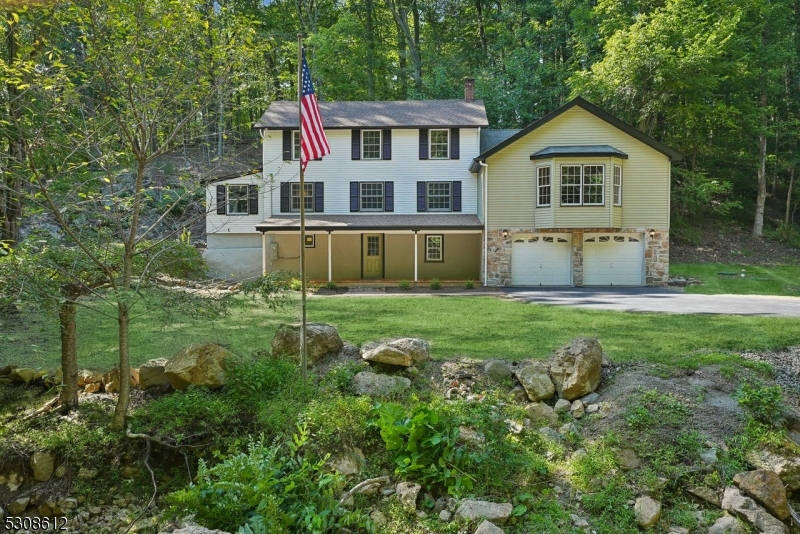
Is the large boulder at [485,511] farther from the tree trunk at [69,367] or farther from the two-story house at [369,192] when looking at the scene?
the two-story house at [369,192]

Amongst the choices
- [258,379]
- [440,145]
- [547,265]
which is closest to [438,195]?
[440,145]

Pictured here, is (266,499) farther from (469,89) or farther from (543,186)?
(469,89)

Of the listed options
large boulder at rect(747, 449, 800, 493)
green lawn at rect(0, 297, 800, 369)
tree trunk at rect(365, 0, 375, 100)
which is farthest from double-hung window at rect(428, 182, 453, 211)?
large boulder at rect(747, 449, 800, 493)

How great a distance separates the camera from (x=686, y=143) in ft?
87.7

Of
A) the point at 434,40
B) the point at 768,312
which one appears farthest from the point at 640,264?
the point at 434,40

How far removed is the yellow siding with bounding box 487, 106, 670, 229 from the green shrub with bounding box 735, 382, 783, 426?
13.8 meters

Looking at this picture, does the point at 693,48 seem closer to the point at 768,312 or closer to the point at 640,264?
the point at 640,264

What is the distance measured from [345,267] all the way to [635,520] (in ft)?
60.9

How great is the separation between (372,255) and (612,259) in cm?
970

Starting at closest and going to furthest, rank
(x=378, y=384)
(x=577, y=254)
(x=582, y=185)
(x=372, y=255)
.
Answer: (x=378, y=384)
(x=582, y=185)
(x=577, y=254)
(x=372, y=255)

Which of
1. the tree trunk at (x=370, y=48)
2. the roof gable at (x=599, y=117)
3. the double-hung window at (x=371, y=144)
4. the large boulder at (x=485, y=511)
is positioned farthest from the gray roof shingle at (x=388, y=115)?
the large boulder at (x=485, y=511)

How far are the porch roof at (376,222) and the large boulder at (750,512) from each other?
15350 mm

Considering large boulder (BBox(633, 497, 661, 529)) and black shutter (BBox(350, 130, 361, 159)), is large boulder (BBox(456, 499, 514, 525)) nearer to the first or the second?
large boulder (BBox(633, 497, 661, 529))

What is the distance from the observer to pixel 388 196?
2223 cm
